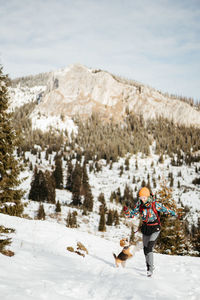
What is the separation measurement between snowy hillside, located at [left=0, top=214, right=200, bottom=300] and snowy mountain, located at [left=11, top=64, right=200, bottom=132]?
5611 inches

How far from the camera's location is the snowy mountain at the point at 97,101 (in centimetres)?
15838

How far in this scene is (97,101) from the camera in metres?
170

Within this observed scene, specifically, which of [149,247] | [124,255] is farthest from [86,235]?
[149,247]

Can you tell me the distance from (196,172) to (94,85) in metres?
99.3

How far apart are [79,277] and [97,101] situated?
170m

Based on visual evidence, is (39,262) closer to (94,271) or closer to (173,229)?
(94,271)

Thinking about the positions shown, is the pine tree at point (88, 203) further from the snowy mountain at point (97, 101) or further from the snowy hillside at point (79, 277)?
the snowy mountain at point (97, 101)

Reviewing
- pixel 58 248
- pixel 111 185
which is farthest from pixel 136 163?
pixel 58 248

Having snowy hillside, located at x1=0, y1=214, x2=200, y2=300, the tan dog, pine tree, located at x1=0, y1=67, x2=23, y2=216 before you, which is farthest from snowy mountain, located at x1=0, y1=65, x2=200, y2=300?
pine tree, located at x1=0, y1=67, x2=23, y2=216

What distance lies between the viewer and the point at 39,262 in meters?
6.41

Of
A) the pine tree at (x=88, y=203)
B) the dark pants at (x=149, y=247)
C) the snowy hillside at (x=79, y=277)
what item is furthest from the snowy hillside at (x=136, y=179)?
the dark pants at (x=149, y=247)

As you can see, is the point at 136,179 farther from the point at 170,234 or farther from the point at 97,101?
the point at 97,101

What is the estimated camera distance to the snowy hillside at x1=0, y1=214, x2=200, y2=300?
13.6ft

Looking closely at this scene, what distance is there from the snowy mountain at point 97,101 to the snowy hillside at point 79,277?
143m
